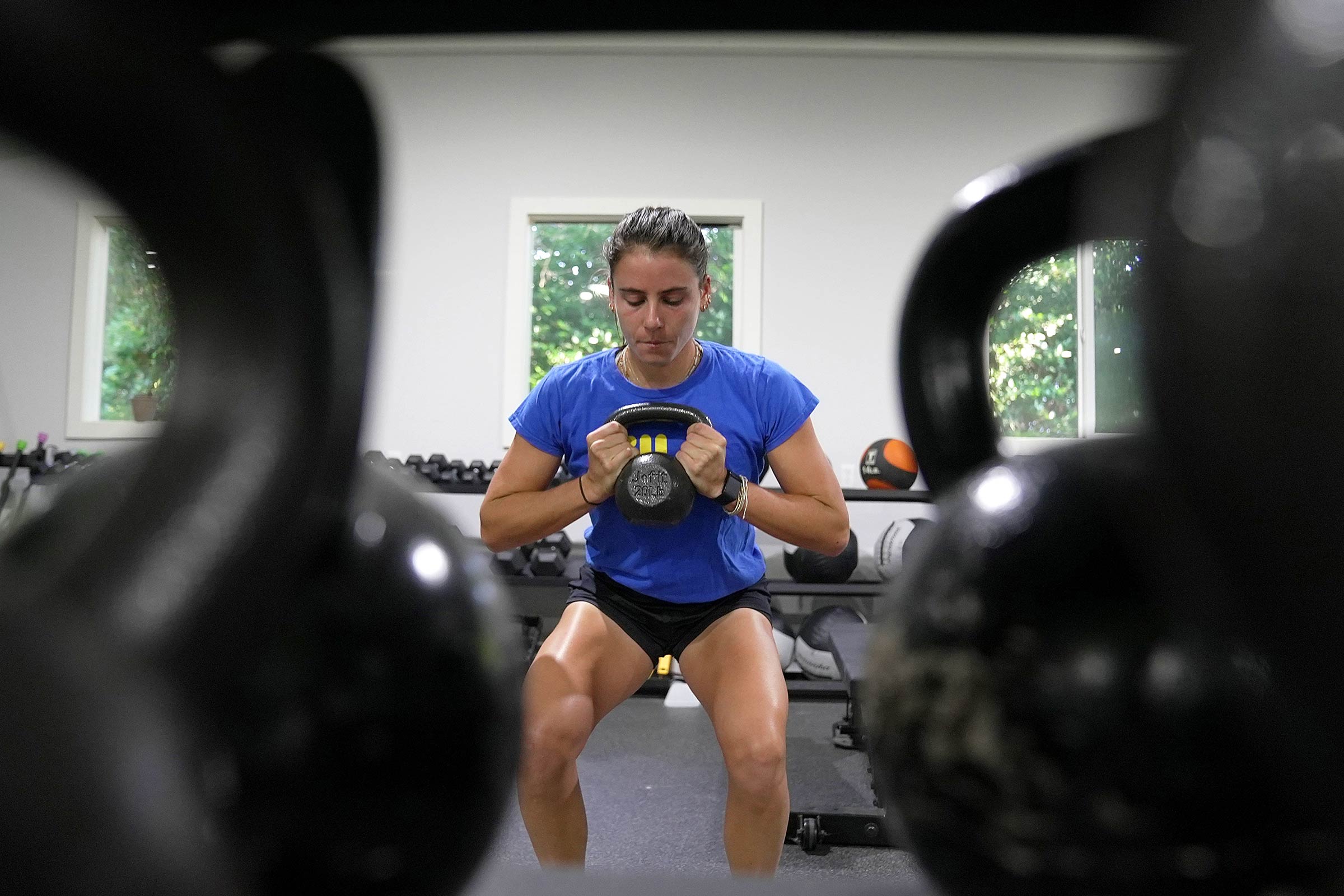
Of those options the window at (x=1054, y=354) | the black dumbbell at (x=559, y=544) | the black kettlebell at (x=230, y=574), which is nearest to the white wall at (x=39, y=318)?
the black dumbbell at (x=559, y=544)

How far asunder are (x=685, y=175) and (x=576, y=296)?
0.85 m

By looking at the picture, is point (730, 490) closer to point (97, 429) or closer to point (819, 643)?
point (819, 643)

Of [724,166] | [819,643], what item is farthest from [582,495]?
[724,166]

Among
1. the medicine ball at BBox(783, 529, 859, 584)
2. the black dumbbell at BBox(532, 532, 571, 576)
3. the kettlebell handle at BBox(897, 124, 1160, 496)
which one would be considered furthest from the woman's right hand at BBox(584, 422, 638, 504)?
the medicine ball at BBox(783, 529, 859, 584)

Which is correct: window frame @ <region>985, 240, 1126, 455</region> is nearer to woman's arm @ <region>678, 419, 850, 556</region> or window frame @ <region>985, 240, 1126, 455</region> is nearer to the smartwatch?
woman's arm @ <region>678, 419, 850, 556</region>

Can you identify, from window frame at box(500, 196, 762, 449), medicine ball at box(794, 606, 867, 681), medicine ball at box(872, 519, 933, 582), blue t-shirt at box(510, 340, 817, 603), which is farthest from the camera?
window frame at box(500, 196, 762, 449)

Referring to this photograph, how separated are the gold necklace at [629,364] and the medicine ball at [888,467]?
216 cm

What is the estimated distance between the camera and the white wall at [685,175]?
436 cm

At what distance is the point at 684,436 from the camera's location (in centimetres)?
160

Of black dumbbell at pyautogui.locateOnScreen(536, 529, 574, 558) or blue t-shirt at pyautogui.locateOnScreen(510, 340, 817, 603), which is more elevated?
blue t-shirt at pyautogui.locateOnScreen(510, 340, 817, 603)

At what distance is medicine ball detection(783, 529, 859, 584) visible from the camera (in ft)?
11.8

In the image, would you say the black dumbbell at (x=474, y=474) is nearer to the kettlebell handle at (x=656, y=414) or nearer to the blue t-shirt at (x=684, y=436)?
the blue t-shirt at (x=684, y=436)

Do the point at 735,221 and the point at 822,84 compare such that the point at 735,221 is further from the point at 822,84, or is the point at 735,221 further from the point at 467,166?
the point at 467,166

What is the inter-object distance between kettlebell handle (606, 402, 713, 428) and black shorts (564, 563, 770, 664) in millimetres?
326
